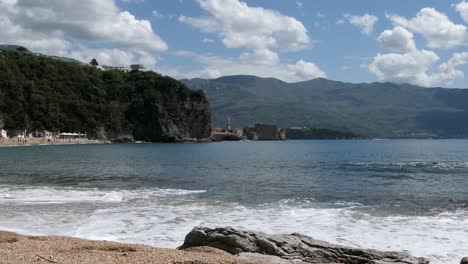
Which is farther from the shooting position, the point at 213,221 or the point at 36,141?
the point at 36,141

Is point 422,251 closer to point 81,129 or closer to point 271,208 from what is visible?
point 271,208

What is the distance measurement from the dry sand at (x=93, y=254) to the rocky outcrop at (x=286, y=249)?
26.4 inches

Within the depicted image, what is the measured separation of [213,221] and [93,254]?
845 centimetres

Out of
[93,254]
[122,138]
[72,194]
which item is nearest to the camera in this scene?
[93,254]

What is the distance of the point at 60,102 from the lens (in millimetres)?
170625

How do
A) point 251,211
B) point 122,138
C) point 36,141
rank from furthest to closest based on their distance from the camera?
point 122,138
point 36,141
point 251,211

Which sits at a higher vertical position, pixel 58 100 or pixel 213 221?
pixel 58 100

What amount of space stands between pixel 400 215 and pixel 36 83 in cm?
17081

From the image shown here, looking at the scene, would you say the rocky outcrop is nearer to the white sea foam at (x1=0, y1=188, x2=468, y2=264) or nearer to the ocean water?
the ocean water

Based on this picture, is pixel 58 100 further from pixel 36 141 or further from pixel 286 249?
pixel 286 249

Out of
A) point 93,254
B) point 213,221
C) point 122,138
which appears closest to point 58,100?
point 122,138

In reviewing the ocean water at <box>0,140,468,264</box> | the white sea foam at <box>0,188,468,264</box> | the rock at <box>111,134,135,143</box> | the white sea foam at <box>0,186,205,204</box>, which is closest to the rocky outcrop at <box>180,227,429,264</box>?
the ocean water at <box>0,140,468,264</box>

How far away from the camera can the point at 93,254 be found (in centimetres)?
941

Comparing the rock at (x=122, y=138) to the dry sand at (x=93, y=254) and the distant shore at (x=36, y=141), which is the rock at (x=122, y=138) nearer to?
the distant shore at (x=36, y=141)
